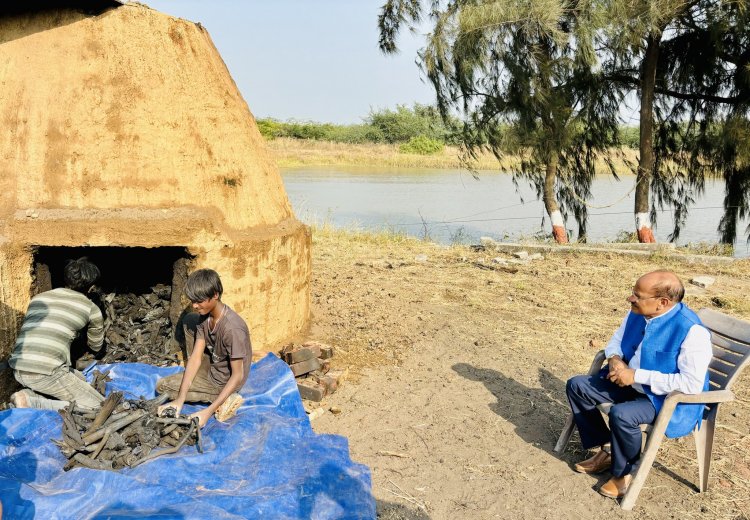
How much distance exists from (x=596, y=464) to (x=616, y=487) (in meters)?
0.26

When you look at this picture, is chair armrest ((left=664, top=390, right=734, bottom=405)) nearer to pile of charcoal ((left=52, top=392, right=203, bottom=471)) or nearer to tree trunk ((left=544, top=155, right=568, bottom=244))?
pile of charcoal ((left=52, top=392, right=203, bottom=471))

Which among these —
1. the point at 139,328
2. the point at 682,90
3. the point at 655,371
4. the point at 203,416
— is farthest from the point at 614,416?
the point at 682,90

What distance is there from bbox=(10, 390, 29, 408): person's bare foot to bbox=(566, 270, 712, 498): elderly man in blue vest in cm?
337

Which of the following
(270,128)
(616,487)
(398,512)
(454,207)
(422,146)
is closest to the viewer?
(398,512)

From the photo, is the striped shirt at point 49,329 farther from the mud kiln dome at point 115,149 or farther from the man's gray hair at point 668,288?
the man's gray hair at point 668,288

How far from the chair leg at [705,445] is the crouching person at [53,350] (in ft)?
11.7

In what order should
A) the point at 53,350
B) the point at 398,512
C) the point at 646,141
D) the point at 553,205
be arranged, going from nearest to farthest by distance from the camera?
1. the point at 398,512
2. the point at 53,350
3. the point at 646,141
4. the point at 553,205

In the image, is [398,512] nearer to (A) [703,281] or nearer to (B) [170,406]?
(B) [170,406]

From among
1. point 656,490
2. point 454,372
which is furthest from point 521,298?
point 656,490

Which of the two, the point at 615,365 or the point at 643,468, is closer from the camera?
the point at 643,468

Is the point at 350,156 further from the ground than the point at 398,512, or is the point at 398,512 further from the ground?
the point at 350,156

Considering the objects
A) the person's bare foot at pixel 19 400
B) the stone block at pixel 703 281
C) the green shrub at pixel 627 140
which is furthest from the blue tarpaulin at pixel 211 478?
the green shrub at pixel 627 140

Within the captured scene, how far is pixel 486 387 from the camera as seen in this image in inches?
200

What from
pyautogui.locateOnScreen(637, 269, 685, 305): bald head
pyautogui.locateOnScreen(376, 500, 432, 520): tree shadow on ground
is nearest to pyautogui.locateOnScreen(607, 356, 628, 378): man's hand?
pyautogui.locateOnScreen(637, 269, 685, 305): bald head
